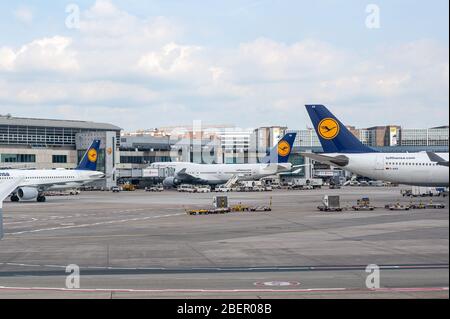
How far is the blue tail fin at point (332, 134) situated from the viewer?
243 ft

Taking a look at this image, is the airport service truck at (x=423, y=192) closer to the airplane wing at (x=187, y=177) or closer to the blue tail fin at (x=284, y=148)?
the blue tail fin at (x=284, y=148)

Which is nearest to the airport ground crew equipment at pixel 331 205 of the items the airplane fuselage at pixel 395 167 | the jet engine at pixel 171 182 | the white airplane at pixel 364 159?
the white airplane at pixel 364 159

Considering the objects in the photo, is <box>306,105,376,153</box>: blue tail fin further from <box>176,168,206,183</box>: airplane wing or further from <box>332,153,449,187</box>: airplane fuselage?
<box>176,168,206,183</box>: airplane wing

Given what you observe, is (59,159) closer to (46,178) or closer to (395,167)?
(46,178)

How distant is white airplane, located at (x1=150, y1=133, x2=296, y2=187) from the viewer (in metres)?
130

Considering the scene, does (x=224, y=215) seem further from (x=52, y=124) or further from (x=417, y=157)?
(x=52, y=124)

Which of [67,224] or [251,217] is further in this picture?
[251,217]

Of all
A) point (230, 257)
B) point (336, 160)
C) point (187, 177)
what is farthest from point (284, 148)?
point (230, 257)

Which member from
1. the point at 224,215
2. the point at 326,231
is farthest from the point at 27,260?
the point at 224,215

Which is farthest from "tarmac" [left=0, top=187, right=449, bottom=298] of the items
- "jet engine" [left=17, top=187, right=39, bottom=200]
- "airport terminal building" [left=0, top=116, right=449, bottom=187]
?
"airport terminal building" [left=0, top=116, right=449, bottom=187]

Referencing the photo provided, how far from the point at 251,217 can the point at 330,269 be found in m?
30.5

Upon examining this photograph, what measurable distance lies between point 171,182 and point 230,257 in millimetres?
112491

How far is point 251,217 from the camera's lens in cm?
5575

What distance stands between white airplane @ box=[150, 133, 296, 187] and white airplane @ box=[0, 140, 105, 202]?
116 ft
